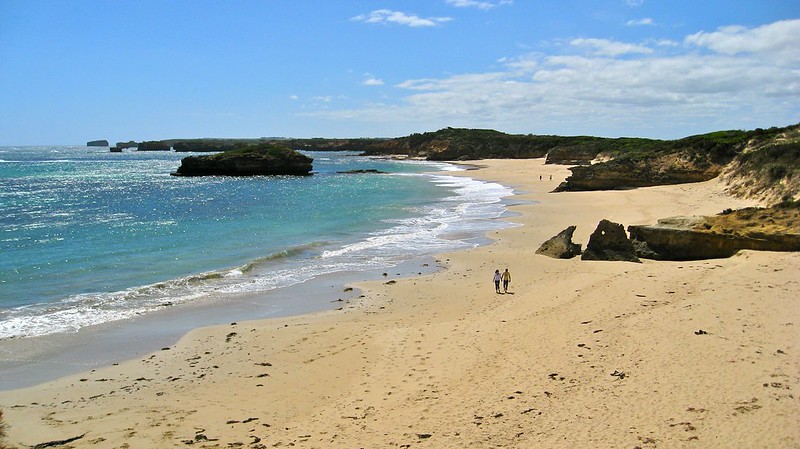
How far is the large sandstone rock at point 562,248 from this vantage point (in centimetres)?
2036

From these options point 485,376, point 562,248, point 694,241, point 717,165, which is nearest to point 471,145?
point 717,165

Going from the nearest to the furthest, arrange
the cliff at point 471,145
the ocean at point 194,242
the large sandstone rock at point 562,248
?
the ocean at point 194,242 < the large sandstone rock at point 562,248 < the cliff at point 471,145

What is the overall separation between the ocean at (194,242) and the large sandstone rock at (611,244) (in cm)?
627

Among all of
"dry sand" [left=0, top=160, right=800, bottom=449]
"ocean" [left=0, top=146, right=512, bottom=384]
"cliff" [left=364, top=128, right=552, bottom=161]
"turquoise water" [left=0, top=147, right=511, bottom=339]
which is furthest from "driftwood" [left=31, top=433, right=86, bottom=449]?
"cliff" [left=364, top=128, right=552, bottom=161]

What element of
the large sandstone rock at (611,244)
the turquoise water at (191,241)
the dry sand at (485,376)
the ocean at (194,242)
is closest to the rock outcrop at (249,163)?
the turquoise water at (191,241)

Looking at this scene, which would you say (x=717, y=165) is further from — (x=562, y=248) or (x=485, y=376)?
(x=485, y=376)

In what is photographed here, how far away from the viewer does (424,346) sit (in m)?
11.7

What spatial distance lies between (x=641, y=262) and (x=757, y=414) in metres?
11.2

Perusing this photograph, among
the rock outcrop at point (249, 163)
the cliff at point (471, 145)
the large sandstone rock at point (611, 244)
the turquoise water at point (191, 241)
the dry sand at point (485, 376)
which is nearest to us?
the dry sand at point (485, 376)

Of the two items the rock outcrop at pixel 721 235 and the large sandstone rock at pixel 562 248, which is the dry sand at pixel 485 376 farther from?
the large sandstone rock at pixel 562 248

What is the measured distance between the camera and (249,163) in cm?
7500

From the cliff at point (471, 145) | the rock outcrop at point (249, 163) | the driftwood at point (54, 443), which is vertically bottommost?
the driftwood at point (54, 443)

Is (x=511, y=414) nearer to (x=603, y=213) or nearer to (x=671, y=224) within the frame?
(x=671, y=224)

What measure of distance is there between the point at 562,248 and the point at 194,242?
15665 millimetres
